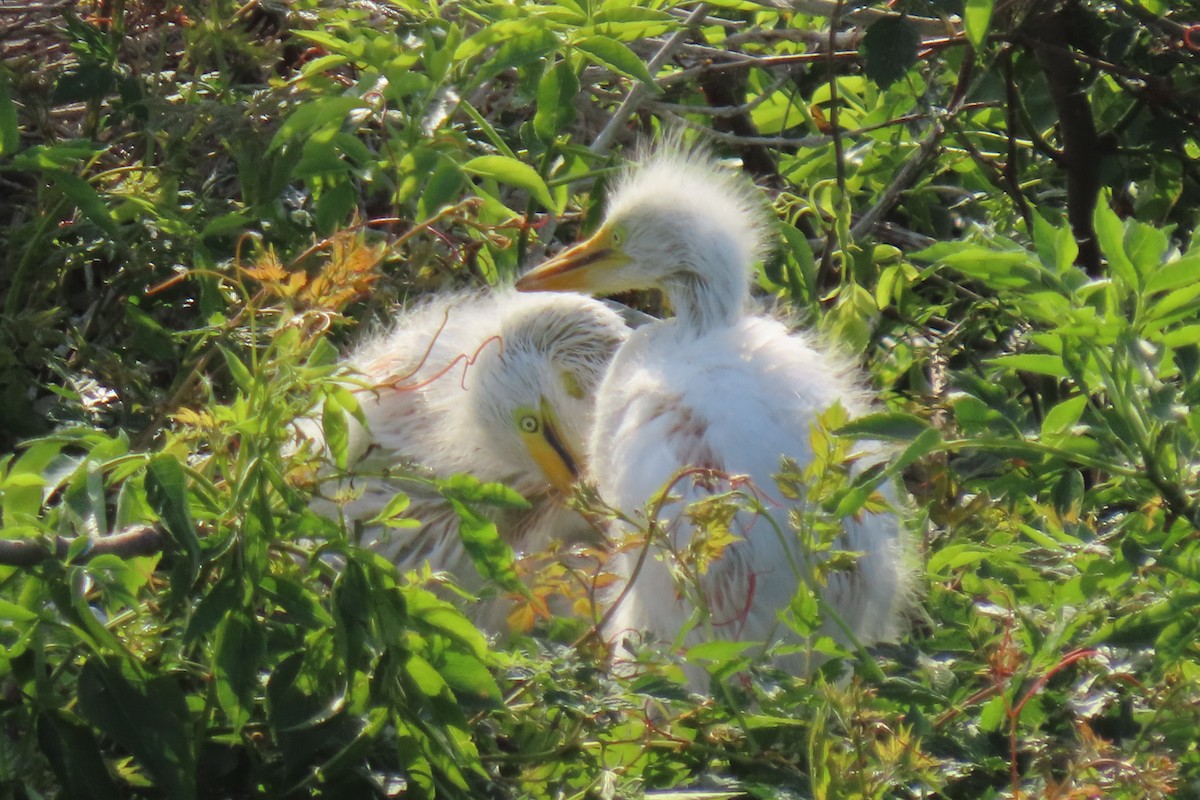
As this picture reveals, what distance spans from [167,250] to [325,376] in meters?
1.30

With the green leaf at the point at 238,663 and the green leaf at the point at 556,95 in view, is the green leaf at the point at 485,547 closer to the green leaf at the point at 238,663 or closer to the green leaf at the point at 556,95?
the green leaf at the point at 238,663

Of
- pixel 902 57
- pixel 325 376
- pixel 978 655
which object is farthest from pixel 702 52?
pixel 325 376

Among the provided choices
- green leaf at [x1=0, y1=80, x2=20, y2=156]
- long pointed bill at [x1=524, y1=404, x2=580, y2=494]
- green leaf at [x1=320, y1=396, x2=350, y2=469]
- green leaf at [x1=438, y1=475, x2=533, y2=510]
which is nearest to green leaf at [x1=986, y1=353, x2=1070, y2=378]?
green leaf at [x1=438, y1=475, x2=533, y2=510]

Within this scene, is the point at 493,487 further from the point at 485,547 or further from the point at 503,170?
the point at 503,170

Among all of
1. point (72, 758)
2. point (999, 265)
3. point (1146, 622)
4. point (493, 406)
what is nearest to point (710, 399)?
point (493, 406)

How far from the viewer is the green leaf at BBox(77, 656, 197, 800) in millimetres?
1229

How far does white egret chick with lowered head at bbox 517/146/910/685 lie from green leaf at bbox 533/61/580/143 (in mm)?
436

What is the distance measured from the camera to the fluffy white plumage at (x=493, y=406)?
2426mm

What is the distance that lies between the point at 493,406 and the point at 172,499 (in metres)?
1.32

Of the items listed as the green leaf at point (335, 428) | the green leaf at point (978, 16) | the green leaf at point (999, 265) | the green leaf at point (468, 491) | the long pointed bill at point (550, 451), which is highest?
the green leaf at point (978, 16)

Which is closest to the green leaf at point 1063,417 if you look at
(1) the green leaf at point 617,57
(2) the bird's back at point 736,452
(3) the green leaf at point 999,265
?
(3) the green leaf at point 999,265

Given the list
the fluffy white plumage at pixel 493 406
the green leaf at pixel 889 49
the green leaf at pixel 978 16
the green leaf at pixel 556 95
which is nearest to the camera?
the green leaf at pixel 978 16

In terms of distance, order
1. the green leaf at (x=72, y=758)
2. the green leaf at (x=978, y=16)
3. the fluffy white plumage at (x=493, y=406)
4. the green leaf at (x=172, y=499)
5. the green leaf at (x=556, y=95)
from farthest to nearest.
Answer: the fluffy white plumage at (x=493, y=406) → the green leaf at (x=556, y=95) → the green leaf at (x=978, y=16) → the green leaf at (x=72, y=758) → the green leaf at (x=172, y=499)

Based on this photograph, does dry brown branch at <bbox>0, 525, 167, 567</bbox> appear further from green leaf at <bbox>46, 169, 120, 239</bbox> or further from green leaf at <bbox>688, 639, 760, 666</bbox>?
green leaf at <bbox>46, 169, 120, 239</bbox>
